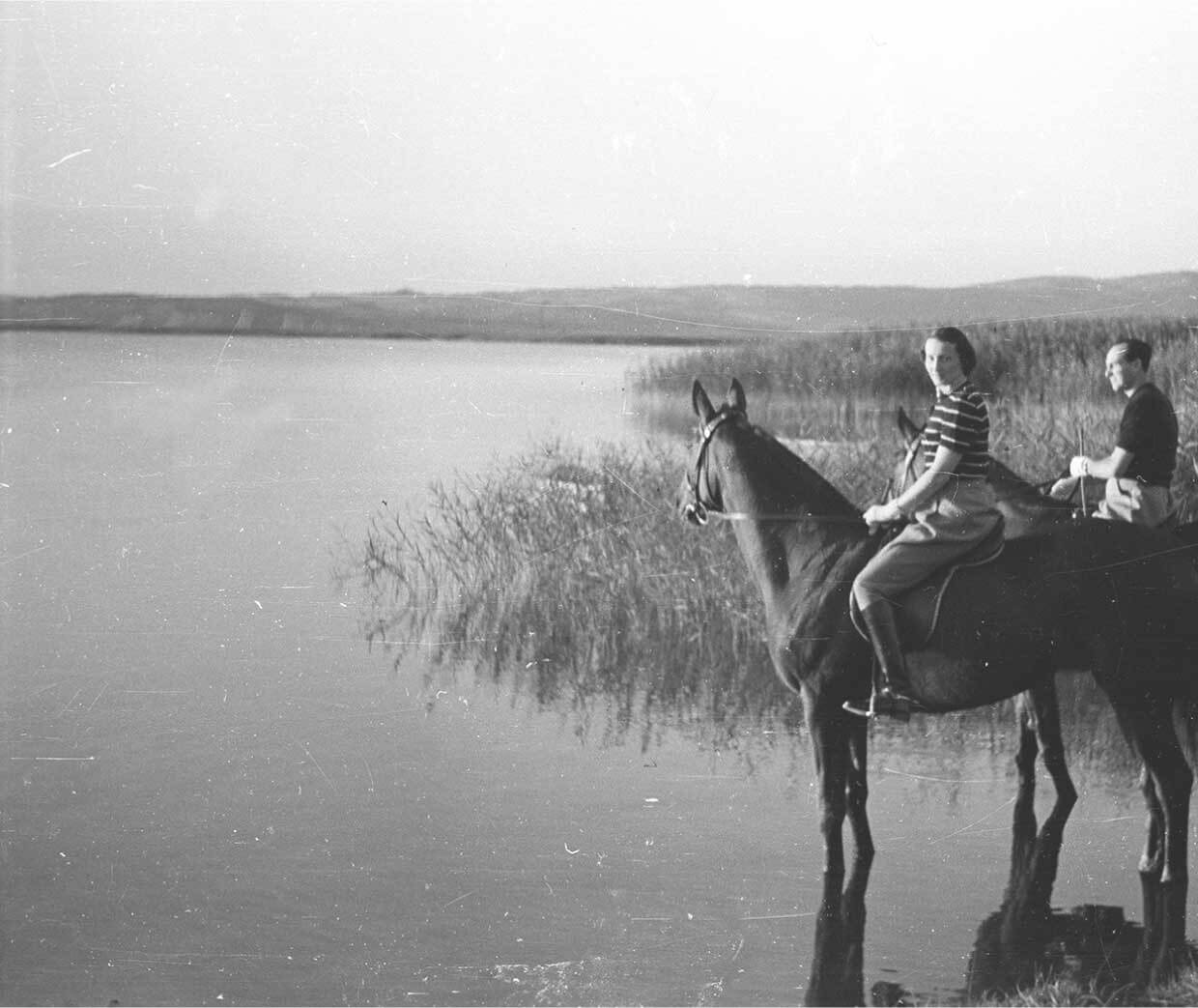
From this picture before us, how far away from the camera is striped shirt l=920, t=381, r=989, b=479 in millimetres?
5488

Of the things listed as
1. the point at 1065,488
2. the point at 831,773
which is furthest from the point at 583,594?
the point at 1065,488

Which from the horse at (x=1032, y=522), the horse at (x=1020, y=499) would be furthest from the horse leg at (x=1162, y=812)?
the horse at (x=1020, y=499)

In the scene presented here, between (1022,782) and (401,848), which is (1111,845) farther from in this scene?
(401,848)

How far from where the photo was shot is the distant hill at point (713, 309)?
6.69m

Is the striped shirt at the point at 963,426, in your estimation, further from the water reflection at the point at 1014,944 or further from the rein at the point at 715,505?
the water reflection at the point at 1014,944

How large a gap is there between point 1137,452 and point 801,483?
1603 millimetres

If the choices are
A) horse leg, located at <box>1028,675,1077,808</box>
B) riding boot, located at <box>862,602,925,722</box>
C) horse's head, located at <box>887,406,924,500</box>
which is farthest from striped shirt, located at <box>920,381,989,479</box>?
horse leg, located at <box>1028,675,1077,808</box>

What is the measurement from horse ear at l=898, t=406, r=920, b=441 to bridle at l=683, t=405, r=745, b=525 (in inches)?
30.9

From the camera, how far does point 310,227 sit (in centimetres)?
698

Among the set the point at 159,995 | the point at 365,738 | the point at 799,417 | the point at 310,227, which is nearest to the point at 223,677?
the point at 365,738

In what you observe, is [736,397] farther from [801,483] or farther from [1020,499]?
[1020,499]

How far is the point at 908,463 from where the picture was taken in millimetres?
5820

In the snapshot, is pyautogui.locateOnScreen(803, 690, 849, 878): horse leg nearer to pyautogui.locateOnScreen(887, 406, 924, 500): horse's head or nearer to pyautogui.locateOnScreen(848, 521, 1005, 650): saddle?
pyautogui.locateOnScreen(848, 521, 1005, 650): saddle

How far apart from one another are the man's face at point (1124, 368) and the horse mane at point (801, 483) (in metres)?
→ 1.38
